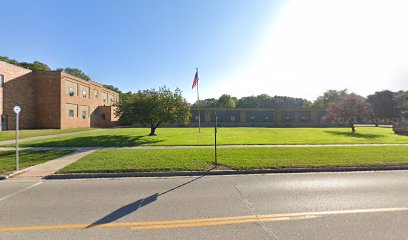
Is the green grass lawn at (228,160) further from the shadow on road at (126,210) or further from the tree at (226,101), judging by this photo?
the tree at (226,101)

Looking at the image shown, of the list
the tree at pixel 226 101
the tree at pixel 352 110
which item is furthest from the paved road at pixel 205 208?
the tree at pixel 226 101

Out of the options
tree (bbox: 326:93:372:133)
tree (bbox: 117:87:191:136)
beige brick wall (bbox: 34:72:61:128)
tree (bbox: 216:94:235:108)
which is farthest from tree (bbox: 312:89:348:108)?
beige brick wall (bbox: 34:72:61:128)

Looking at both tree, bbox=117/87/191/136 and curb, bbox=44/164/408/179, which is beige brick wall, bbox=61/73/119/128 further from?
curb, bbox=44/164/408/179

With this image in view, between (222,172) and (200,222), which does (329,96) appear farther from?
(200,222)

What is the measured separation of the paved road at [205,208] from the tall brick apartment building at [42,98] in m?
25.1

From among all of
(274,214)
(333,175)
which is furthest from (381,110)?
(274,214)

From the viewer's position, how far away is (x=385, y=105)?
77.6 meters

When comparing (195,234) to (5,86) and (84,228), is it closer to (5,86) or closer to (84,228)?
(84,228)

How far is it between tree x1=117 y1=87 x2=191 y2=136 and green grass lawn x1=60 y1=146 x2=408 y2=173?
8.98 metres

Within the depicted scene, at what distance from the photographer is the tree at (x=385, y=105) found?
250 feet

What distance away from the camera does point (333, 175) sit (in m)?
8.48

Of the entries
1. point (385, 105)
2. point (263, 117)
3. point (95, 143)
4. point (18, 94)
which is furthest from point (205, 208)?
point (385, 105)

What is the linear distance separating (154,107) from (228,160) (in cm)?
1185

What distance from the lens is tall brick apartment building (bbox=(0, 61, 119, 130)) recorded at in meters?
28.6
